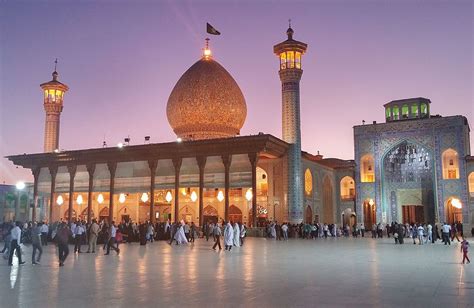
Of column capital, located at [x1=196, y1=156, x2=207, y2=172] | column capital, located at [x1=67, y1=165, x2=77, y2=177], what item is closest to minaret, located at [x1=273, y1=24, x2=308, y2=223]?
column capital, located at [x1=196, y1=156, x2=207, y2=172]

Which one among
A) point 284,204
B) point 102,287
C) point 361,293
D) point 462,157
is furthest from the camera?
point 462,157

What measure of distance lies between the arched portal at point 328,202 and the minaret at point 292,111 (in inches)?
310

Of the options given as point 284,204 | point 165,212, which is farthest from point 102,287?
point 165,212

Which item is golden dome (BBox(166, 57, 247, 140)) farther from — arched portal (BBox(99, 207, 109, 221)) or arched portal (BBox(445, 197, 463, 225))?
arched portal (BBox(445, 197, 463, 225))

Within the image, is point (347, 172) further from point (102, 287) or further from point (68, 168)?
point (102, 287)

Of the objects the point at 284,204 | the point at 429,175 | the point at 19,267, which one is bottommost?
the point at 19,267

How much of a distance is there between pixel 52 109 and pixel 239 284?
111ft

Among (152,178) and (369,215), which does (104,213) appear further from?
(369,215)

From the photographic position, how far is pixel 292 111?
29.0 metres

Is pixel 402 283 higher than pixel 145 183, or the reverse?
pixel 145 183

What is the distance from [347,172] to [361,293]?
2963 centimetres

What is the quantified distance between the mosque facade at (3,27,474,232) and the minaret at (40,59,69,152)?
0.08 metres

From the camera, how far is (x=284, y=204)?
27516mm

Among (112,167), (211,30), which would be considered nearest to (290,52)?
(211,30)
